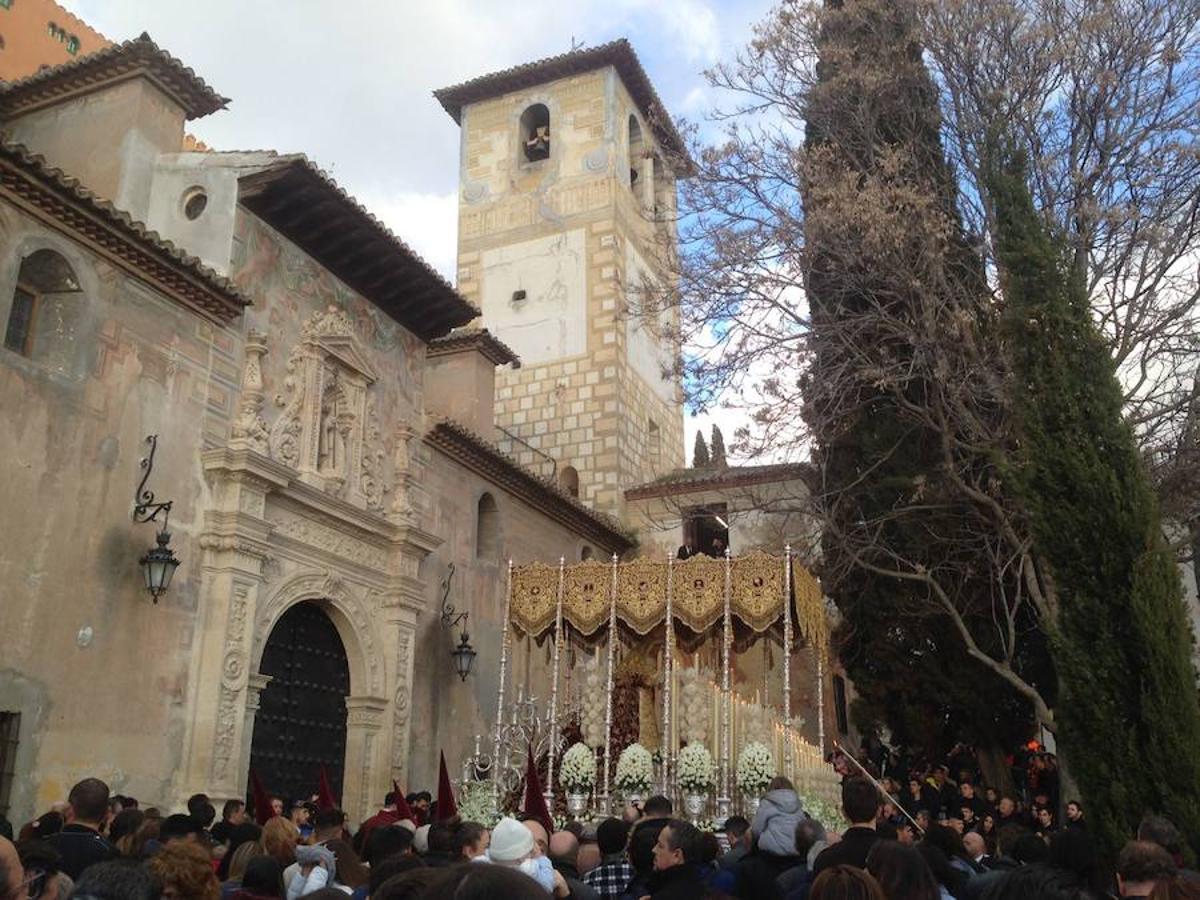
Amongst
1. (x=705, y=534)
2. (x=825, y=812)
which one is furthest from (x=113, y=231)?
(x=705, y=534)

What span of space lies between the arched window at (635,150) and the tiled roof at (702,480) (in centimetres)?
744

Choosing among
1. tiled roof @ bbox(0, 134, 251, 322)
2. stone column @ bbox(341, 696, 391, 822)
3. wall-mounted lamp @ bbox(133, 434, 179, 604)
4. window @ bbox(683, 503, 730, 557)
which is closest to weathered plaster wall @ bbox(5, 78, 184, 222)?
tiled roof @ bbox(0, 134, 251, 322)

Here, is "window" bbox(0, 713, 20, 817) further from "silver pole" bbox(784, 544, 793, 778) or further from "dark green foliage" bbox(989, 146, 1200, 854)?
"dark green foliage" bbox(989, 146, 1200, 854)

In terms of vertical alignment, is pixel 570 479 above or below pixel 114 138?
below

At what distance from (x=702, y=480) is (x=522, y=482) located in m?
7.18

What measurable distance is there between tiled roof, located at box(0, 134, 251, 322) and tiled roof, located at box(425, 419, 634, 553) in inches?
169

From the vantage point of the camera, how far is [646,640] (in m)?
14.4

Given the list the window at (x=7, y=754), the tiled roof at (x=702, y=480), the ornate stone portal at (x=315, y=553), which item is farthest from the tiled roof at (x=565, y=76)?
the window at (x=7, y=754)

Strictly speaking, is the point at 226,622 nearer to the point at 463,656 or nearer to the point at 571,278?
the point at 463,656

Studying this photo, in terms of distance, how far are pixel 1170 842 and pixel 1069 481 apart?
422 cm

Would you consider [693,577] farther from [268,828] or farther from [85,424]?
[268,828]

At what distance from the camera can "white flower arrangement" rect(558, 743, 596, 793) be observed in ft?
38.3

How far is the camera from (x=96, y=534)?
968cm

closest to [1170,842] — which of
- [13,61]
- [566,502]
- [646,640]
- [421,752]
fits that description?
[646,640]
